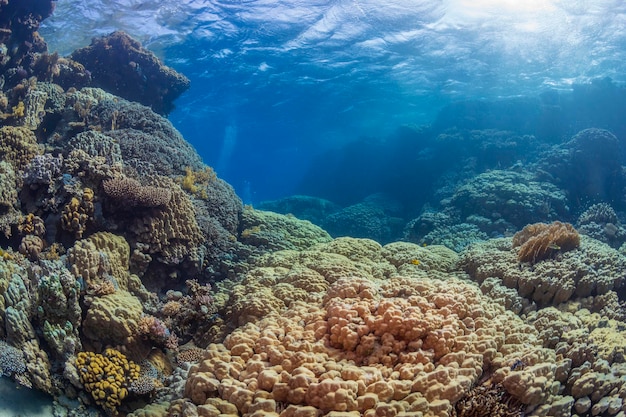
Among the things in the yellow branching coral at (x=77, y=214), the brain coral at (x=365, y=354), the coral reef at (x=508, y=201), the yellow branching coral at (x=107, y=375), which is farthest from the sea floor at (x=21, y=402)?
the coral reef at (x=508, y=201)

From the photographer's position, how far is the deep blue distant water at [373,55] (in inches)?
789

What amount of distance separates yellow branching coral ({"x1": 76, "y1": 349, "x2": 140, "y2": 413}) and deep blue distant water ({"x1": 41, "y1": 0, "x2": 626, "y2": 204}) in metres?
18.0

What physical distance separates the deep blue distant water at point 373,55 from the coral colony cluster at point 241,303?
11.7 meters

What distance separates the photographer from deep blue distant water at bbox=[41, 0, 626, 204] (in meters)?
20.0

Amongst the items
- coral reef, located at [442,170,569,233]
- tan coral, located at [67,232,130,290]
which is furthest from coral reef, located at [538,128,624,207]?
tan coral, located at [67,232,130,290]

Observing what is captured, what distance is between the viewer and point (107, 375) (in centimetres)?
515

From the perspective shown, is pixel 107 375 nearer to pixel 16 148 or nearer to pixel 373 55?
pixel 16 148

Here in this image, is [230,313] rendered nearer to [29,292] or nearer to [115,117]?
[29,292]

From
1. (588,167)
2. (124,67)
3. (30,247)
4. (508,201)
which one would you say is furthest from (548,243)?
(588,167)

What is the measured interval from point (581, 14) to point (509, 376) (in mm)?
23502

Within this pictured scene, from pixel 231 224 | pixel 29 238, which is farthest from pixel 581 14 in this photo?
pixel 29 238

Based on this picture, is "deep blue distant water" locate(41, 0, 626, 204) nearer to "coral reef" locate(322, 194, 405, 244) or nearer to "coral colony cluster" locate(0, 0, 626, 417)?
"coral reef" locate(322, 194, 405, 244)

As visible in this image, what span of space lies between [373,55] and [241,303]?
2472 cm

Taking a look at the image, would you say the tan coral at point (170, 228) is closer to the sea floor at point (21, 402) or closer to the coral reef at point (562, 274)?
the sea floor at point (21, 402)
